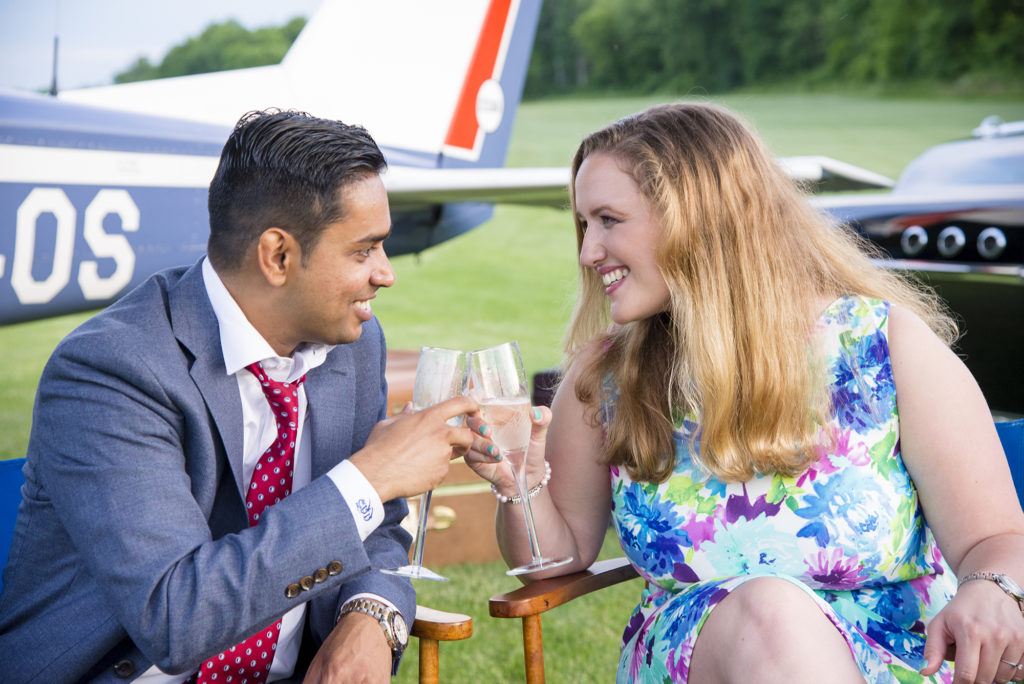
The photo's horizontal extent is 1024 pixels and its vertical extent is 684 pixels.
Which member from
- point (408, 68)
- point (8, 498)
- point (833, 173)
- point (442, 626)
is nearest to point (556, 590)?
point (442, 626)

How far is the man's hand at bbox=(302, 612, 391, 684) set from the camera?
1372mm

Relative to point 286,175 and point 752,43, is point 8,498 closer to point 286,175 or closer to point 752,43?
point 286,175

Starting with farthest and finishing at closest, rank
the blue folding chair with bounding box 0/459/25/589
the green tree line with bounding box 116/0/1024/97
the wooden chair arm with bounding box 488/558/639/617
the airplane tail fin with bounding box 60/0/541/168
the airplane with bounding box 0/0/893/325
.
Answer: the green tree line with bounding box 116/0/1024/97 < the airplane tail fin with bounding box 60/0/541/168 < the airplane with bounding box 0/0/893/325 < the blue folding chair with bounding box 0/459/25/589 < the wooden chair arm with bounding box 488/558/639/617

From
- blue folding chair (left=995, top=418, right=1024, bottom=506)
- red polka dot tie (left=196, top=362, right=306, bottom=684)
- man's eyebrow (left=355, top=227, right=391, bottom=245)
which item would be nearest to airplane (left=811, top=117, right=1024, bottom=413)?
blue folding chair (left=995, top=418, right=1024, bottom=506)

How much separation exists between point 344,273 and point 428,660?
670 millimetres

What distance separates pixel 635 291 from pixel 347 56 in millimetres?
6410

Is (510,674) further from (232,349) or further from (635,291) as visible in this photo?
(232,349)

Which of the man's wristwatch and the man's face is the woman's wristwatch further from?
the man's face

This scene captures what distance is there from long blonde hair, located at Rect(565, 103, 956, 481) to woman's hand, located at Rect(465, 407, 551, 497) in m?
0.15

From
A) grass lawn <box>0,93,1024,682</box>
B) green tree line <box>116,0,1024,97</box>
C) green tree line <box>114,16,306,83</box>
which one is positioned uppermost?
green tree line <box>116,0,1024,97</box>

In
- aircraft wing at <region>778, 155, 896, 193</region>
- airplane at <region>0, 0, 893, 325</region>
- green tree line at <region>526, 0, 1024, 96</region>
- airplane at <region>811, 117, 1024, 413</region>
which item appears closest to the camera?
airplane at <region>811, 117, 1024, 413</region>

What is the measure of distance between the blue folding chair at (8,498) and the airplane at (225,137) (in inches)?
129

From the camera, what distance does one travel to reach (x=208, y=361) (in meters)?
1.38

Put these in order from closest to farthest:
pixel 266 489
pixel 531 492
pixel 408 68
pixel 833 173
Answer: pixel 266 489 < pixel 531 492 < pixel 833 173 < pixel 408 68
